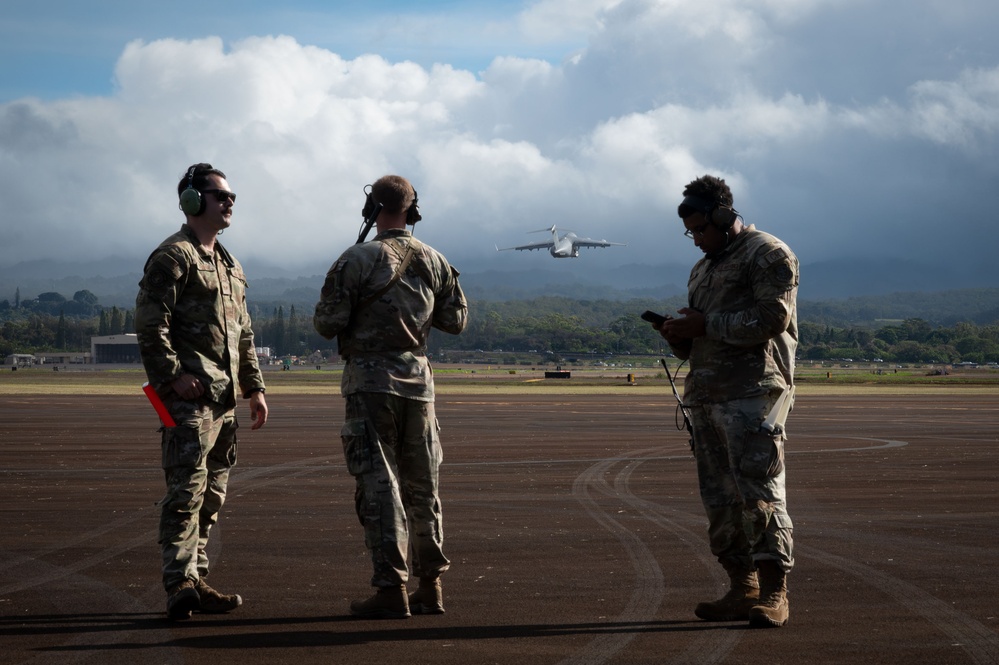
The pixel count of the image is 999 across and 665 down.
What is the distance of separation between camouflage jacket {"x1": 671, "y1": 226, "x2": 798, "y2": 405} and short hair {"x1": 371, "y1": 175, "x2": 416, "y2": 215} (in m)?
1.82

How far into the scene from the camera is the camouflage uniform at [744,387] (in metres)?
6.52

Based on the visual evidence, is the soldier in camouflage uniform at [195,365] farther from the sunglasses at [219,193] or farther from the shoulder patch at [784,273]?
the shoulder patch at [784,273]

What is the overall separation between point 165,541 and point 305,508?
15.2 feet

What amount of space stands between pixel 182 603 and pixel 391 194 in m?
2.61

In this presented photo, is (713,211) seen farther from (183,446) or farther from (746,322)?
(183,446)

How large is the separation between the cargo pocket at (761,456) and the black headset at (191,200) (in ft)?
11.5

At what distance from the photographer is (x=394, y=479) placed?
6.75 meters

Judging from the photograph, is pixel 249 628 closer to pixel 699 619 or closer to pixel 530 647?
pixel 530 647

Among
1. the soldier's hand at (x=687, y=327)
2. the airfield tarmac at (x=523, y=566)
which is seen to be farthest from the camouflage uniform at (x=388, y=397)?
the soldier's hand at (x=687, y=327)

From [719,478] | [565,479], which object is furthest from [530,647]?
[565,479]

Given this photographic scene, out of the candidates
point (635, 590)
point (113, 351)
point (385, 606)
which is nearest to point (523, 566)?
point (635, 590)

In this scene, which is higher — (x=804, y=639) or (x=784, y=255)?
(x=784, y=255)

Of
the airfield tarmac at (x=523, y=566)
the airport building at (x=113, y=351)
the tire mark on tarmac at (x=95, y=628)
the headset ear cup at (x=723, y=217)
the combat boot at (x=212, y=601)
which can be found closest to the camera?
the tire mark on tarmac at (x=95, y=628)

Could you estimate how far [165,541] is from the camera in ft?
22.1
